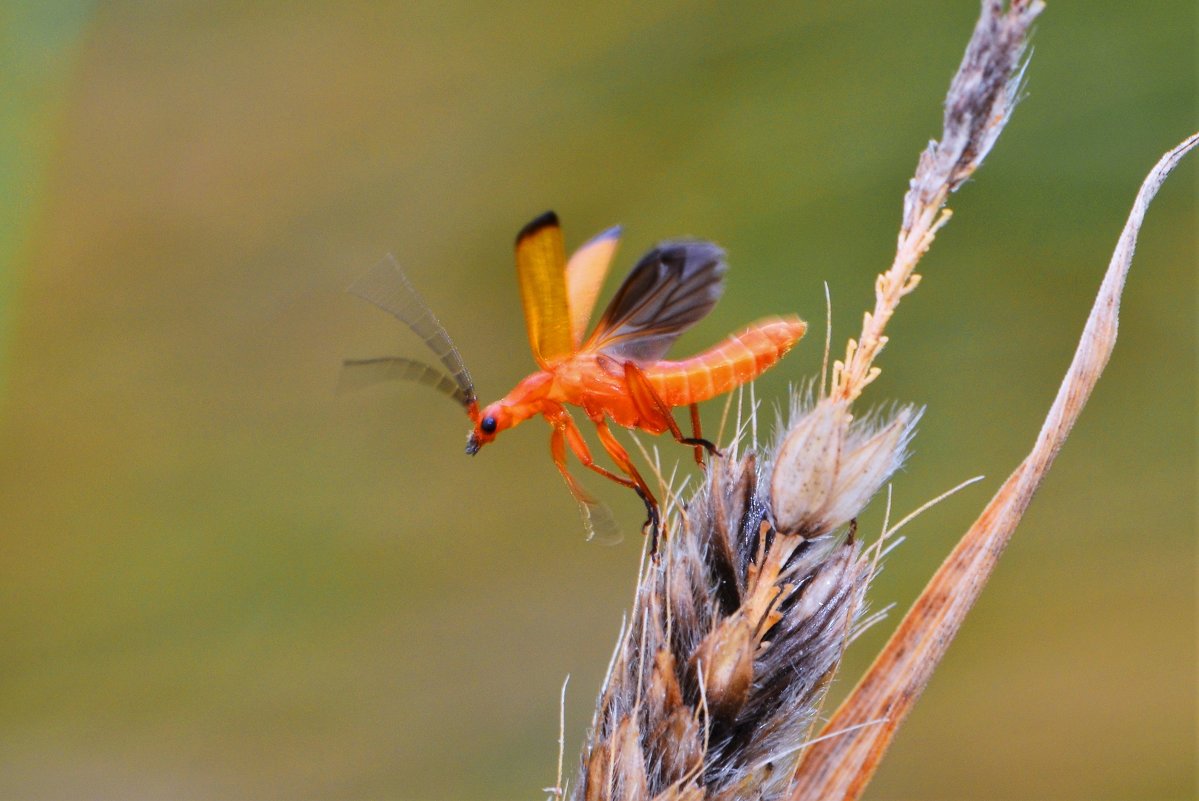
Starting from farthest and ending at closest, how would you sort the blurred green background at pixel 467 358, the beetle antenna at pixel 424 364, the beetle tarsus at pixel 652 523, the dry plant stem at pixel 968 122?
the blurred green background at pixel 467 358 < the beetle antenna at pixel 424 364 < the beetle tarsus at pixel 652 523 < the dry plant stem at pixel 968 122

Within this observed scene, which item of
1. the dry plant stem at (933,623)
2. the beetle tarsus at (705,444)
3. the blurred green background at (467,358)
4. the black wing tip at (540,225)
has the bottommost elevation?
the dry plant stem at (933,623)

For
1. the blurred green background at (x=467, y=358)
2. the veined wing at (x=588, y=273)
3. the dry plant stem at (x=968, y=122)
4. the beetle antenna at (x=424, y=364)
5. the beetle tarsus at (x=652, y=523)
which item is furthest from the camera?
the blurred green background at (x=467, y=358)

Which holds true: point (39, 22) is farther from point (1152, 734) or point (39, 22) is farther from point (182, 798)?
point (1152, 734)

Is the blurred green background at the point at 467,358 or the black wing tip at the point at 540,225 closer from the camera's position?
the black wing tip at the point at 540,225

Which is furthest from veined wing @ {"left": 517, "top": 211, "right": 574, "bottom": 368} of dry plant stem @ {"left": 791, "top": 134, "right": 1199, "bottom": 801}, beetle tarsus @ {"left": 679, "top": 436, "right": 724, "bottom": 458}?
dry plant stem @ {"left": 791, "top": 134, "right": 1199, "bottom": 801}

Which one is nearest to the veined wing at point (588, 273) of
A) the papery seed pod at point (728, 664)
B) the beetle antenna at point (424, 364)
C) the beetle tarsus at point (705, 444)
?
the beetle antenna at point (424, 364)

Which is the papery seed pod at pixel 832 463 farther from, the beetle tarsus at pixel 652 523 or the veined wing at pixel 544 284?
the veined wing at pixel 544 284
